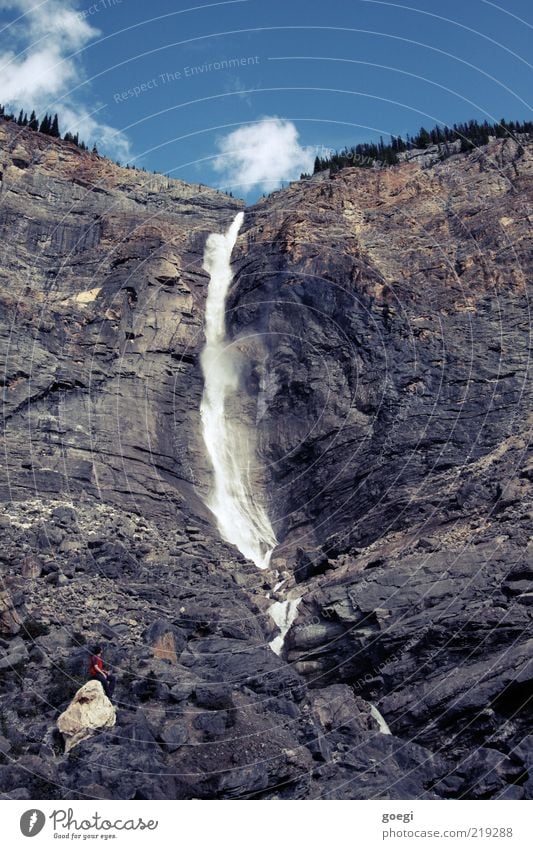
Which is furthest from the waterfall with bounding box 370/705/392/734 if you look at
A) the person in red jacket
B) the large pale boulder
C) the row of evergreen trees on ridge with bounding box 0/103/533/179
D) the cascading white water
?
the row of evergreen trees on ridge with bounding box 0/103/533/179

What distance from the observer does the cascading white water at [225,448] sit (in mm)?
59469

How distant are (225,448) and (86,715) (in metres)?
35.5

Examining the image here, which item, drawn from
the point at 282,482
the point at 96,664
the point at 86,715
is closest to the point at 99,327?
the point at 282,482

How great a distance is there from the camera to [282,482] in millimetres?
63281

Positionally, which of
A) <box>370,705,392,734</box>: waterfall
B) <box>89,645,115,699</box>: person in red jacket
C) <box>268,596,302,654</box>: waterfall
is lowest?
<box>370,705,392,734</box>: waterfall

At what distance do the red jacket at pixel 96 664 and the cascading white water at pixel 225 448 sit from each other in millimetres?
20969

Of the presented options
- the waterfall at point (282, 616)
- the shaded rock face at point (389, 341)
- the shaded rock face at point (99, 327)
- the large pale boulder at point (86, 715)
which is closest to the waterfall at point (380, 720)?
the waterfall at point (282, 616)

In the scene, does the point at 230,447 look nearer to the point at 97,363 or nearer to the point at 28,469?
the point at 97,363

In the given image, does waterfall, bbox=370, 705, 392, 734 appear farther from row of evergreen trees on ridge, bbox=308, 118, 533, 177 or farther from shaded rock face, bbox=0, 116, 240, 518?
row of evergreen trees on ridge, bbox=308, 118, 533, 177

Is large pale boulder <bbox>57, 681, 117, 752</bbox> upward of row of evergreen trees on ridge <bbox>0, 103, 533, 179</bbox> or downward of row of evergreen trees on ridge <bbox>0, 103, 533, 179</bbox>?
downward

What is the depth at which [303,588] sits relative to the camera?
50125mm

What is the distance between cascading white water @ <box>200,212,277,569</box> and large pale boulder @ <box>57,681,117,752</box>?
23964 mm

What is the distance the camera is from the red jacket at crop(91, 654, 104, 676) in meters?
35.3
